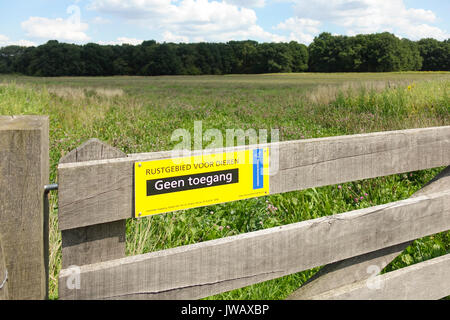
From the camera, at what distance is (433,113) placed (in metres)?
9.02

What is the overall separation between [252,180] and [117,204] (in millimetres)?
619

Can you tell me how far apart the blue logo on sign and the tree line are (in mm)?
71423

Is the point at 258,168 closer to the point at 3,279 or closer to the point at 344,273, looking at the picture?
the point at 344,273

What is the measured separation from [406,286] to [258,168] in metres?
1.24

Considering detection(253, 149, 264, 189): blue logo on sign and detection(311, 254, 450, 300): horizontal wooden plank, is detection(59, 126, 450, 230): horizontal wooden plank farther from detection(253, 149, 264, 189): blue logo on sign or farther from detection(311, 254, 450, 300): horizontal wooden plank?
detection(311, 254, 450, 300): horizontal wooden plank

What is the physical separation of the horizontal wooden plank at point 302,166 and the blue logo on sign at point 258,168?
0.06 m

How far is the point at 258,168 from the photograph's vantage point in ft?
5.86

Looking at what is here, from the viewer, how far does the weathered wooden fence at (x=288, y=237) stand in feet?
4.75

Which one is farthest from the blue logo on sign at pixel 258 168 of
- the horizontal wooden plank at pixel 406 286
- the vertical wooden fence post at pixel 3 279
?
the vertical wooden fence post at pixel 3 279

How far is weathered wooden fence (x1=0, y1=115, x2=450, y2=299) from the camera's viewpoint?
1446mm

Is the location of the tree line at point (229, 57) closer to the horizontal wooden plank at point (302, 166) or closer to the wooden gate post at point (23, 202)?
the horizontal wooden plank at point (302, 166)

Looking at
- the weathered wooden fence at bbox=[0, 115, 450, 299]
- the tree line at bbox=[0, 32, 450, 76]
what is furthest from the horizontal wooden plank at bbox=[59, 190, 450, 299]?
the tree line at bbox=[0, 32, 450, 76]

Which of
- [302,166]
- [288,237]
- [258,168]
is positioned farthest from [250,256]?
[302,166]
